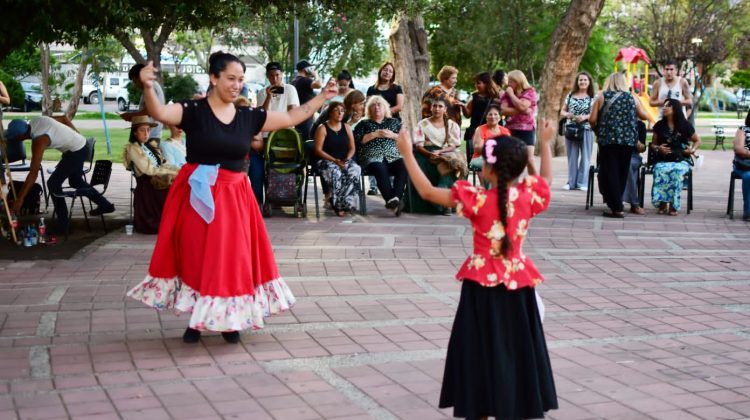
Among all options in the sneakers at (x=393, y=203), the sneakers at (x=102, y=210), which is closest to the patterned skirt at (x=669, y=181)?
the sneakers at (x=393, y=203)

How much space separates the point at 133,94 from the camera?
39281 millimetres

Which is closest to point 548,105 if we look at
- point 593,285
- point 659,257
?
point 659,257

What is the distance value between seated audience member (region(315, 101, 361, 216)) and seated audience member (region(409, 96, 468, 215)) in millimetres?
861

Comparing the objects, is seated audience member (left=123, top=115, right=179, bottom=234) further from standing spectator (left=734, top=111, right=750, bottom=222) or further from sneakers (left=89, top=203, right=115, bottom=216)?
standing spectator (left=734, top=111, right=750, bottom=222)

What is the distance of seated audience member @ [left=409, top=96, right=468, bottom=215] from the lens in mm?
12469

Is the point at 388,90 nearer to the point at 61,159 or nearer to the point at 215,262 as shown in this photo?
the point at 61,159

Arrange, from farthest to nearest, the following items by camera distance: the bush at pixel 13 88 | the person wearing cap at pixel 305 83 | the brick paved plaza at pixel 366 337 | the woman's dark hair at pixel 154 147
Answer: the bush at pixel 13 88
the person wearing cap at pixel 305 83
the woman's dark hair at pixel 154 147
the brick paved plaza at pixel 366 337

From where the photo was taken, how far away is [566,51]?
822 inches

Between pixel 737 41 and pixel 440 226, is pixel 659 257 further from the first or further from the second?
pixel 737 41

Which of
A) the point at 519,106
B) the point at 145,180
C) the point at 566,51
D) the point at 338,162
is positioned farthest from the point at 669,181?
the point at 566,51

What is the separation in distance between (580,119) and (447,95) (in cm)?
258

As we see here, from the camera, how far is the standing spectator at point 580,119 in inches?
585

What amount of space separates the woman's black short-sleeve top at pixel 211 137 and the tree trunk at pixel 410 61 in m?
14.2

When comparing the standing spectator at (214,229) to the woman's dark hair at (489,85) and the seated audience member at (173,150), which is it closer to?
the seated audience member at (173,150)
